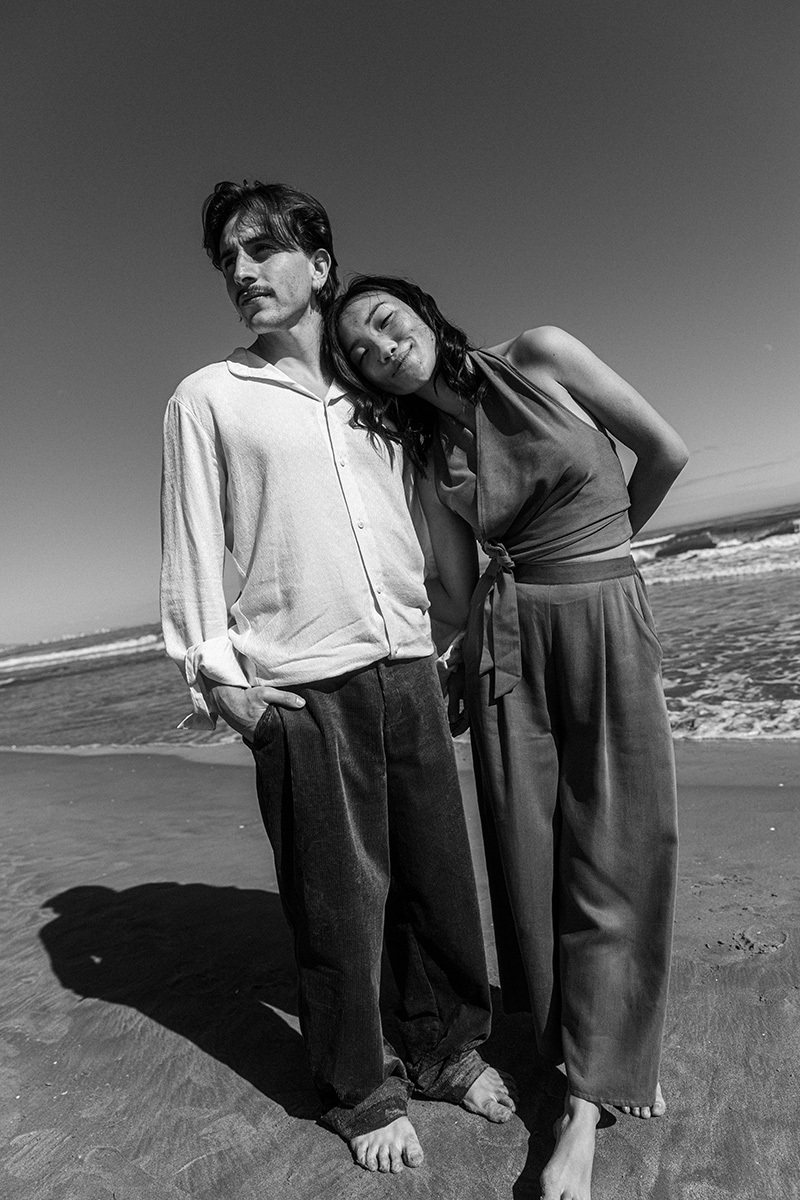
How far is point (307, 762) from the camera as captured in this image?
6.28ft

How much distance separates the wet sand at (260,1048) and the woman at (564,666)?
0.66 ft

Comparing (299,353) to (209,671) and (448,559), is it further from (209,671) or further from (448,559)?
(209,671)

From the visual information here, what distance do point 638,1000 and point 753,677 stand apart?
4945 millimetres

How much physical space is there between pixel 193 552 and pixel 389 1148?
147 centimetres

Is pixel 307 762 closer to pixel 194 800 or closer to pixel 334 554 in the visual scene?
pixel 334 554

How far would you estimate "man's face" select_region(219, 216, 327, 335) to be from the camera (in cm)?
201

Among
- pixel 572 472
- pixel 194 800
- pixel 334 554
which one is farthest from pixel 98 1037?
pixel 194 800

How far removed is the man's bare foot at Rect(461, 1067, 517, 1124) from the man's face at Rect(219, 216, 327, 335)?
197 cm

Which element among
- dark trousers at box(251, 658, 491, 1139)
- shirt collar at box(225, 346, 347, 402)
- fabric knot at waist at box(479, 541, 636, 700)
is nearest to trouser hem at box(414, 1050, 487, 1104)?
dark trousers at box(251, 658, 491, 1139)

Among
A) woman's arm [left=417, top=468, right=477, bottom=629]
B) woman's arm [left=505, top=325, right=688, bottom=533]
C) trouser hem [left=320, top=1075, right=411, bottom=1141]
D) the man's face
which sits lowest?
trouser hem [left=320, top=1075, right=411, bottom=1141]

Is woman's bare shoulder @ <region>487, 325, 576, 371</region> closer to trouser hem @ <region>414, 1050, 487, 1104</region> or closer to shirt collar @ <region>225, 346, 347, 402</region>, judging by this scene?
shirt collar @ <region>225, 346, 347, 402</region>

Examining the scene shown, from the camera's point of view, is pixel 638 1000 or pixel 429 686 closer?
pixel 638 1000

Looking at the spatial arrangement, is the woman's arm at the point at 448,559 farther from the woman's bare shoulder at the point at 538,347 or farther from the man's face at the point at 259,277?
the man's face at the point at 259,277

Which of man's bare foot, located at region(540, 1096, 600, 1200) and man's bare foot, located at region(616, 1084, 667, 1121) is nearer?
man's bare foot, located at region(540, 1096, 600, 1200)
